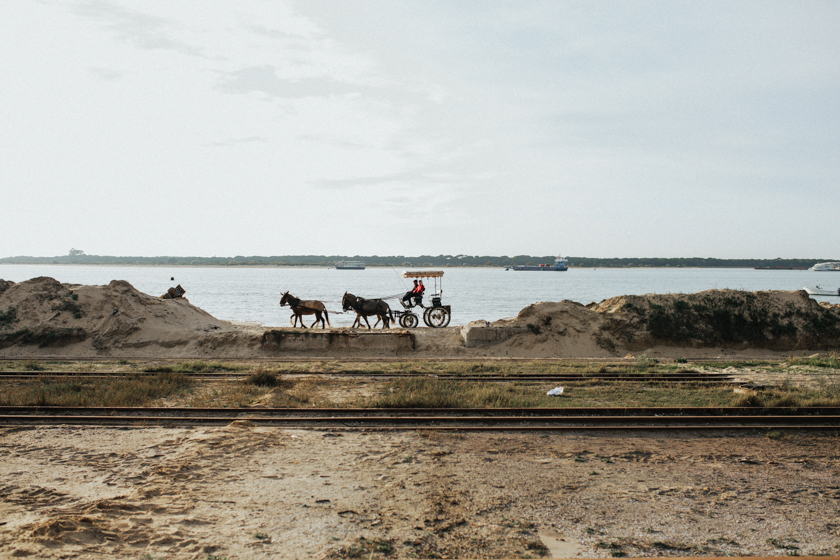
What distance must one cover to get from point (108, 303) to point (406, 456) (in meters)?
19.7

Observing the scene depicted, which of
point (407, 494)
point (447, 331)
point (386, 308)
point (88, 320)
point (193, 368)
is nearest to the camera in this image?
point (407, 494)

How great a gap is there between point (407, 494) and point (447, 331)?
1591cm

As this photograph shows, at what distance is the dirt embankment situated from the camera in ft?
66.0

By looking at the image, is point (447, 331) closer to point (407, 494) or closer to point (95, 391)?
point (95, 391)

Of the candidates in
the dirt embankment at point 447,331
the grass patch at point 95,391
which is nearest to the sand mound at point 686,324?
the dirt embankment at point 447,331

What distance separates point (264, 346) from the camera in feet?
65.5

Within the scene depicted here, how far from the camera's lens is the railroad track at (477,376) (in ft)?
45.0

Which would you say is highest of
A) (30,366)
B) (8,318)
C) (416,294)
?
(416,294)

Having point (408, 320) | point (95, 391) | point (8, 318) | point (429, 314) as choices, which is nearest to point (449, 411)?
point (95, 391)

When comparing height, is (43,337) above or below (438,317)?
below

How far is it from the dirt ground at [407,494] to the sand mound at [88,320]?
13.4 m

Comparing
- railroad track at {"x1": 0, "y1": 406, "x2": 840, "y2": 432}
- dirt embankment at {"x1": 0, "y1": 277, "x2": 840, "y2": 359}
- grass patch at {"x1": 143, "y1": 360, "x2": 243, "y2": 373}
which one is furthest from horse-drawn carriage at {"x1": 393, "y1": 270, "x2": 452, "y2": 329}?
railroad track at {"x1": 0, "y1": 406, "x2": 840, "y2": 432}

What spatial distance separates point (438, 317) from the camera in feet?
77.7

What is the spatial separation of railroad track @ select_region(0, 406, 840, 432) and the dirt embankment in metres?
9.52
